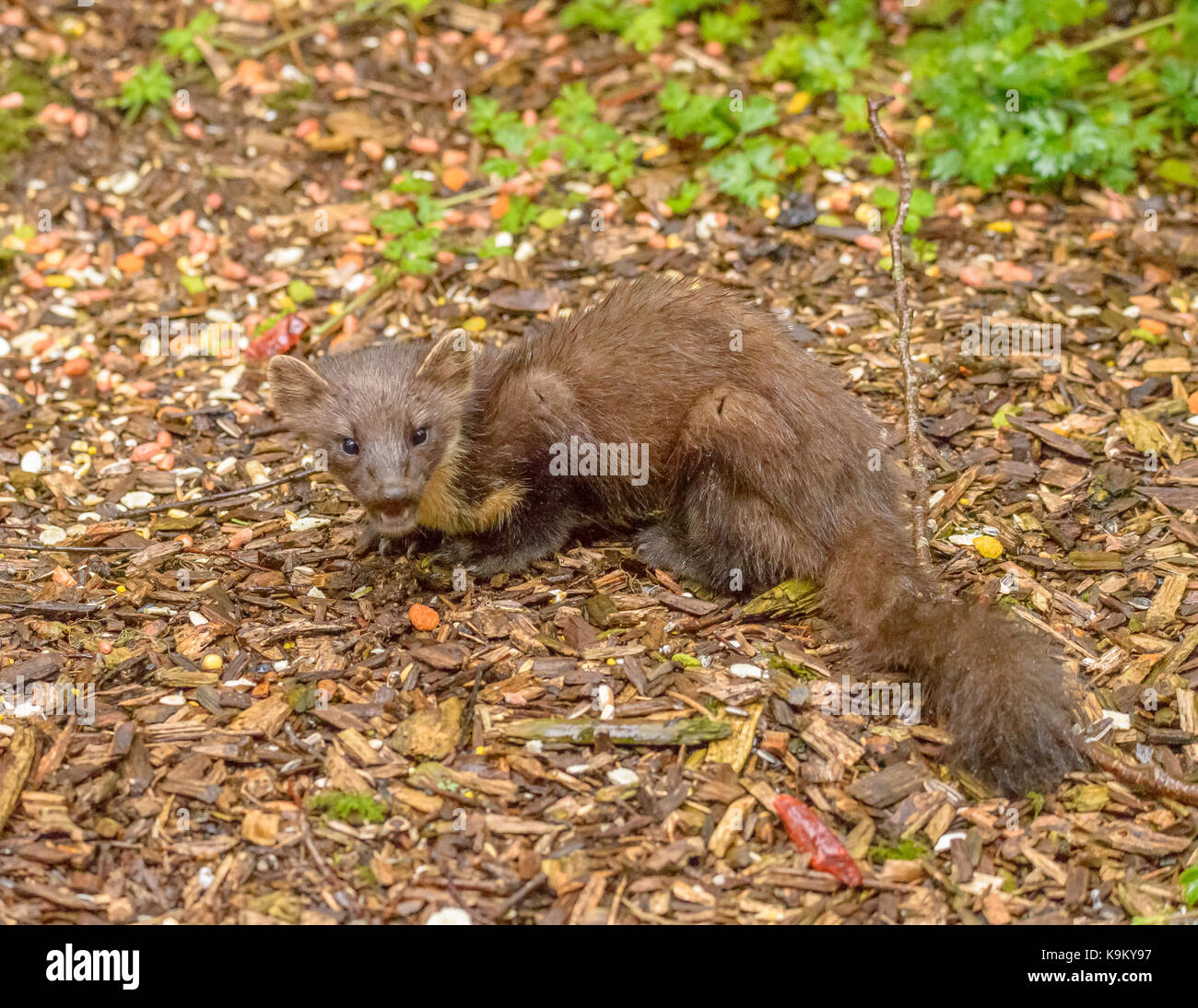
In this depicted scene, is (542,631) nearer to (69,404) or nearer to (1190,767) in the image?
(1190,767)

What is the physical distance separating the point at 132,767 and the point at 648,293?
11.0ft

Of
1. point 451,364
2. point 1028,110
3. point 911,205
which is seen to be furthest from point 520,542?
point 1028,110

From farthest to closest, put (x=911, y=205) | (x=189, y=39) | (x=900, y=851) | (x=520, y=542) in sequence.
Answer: (x=189, y=39)
(x=911, y=205)
(x=520, y=542)
(x=900, y=851)

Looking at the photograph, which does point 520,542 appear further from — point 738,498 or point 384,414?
point 738,498

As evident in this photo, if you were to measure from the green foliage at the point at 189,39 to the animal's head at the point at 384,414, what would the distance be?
4.50 m

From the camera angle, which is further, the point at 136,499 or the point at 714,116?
the point at 714,116

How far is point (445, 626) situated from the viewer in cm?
582

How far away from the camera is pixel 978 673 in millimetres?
4883

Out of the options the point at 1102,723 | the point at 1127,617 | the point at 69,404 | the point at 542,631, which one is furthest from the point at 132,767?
the point at 1127,617

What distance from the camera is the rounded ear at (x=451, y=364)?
5.97 metres

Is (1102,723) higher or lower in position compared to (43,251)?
lower

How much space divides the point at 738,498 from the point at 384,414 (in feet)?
5.52

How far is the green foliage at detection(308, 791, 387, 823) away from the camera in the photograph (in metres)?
4.79

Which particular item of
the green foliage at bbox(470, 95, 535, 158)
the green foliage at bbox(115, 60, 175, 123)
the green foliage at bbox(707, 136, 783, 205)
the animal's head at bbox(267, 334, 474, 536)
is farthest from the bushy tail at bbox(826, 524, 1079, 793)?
the green foliage at bbox(115, 60, 175, 123)
